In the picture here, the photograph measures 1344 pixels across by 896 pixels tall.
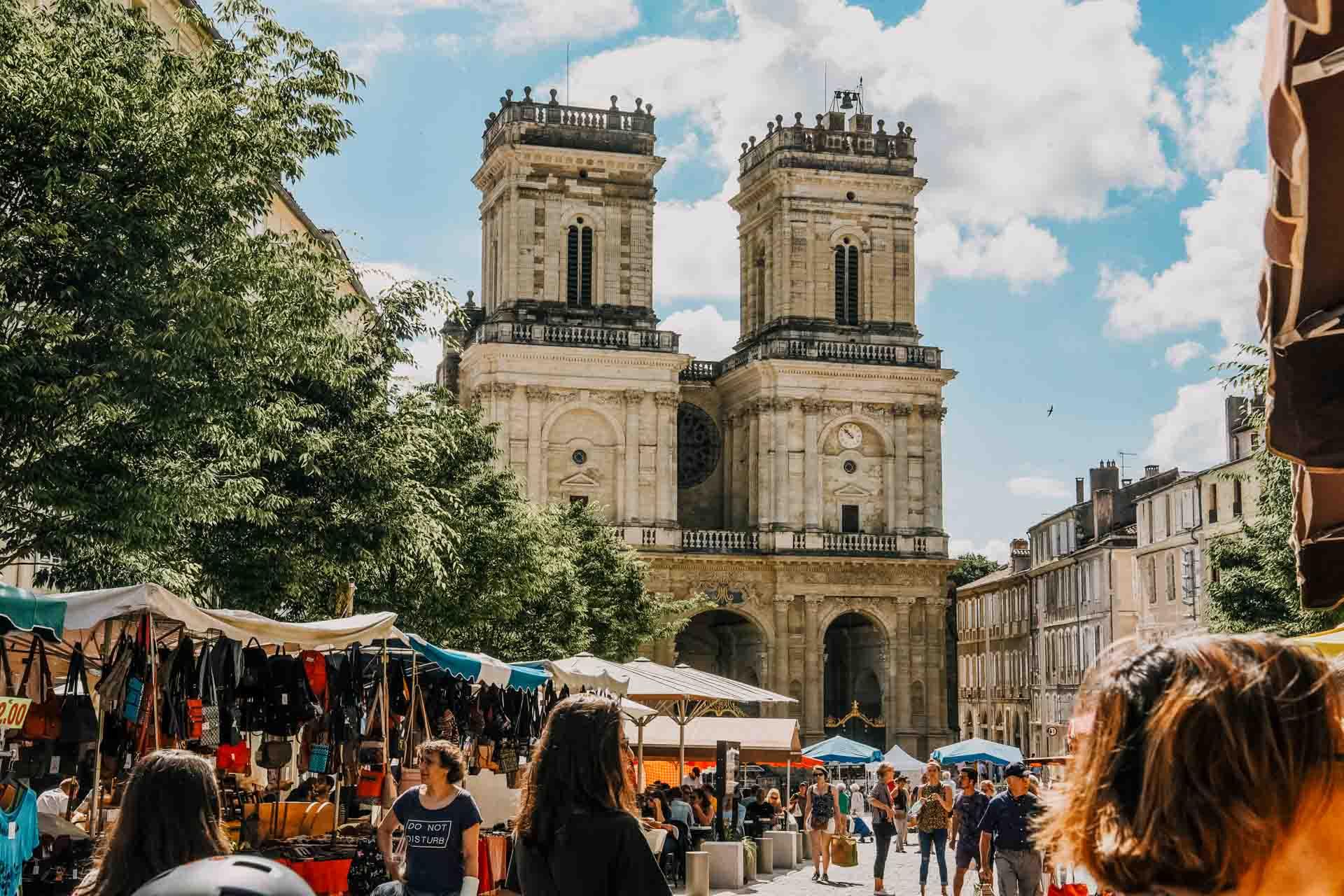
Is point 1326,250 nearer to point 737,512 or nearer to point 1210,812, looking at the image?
point 1210,812

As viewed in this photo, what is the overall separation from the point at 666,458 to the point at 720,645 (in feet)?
30.0

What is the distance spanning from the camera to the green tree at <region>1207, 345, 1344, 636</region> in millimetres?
22250

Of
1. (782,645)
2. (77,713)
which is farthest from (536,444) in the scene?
(77,713)

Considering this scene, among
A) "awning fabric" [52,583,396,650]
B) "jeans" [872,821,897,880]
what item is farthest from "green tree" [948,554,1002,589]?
"awning fabric" [52,583,396,650]

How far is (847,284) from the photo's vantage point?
65.4 metres

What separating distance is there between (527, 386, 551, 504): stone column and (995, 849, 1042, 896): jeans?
150 ft

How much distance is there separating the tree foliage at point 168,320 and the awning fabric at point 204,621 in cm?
139

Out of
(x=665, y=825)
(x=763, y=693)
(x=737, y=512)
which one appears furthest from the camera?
(x=737, y=512)

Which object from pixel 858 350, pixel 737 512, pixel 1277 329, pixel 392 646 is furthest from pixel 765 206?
pixel 1277 329

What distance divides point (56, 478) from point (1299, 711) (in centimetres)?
1147

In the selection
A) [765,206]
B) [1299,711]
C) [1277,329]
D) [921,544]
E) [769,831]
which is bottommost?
[769,831]

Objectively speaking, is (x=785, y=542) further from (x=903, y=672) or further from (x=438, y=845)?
(x=438, y=845)

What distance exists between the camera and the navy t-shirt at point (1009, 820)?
14.1m

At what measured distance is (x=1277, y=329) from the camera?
4609 millimetres
